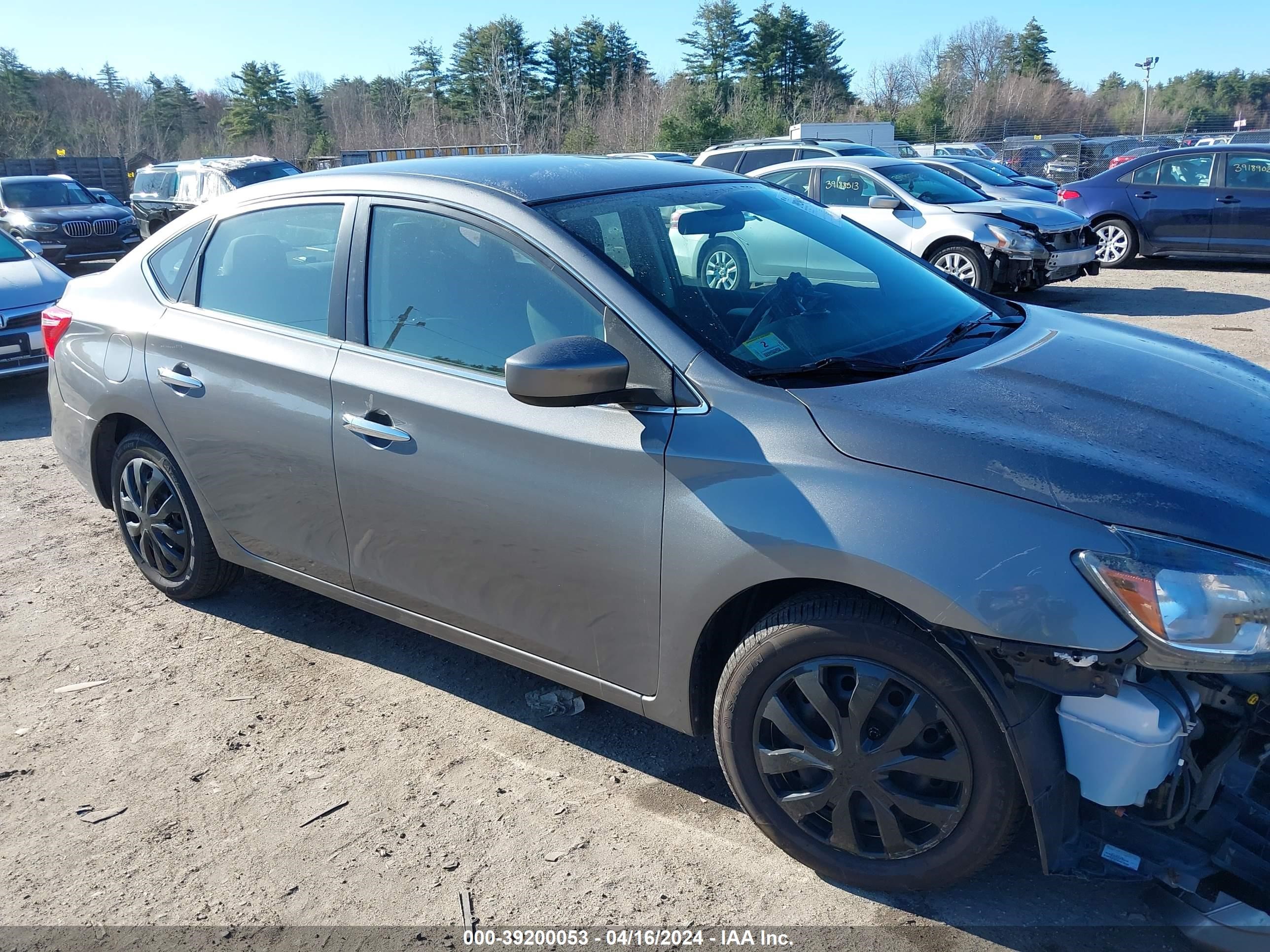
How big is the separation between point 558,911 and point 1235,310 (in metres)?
10.3

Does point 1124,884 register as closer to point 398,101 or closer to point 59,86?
point 398,101

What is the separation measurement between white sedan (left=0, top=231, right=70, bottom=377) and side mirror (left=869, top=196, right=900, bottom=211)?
25.3 ft

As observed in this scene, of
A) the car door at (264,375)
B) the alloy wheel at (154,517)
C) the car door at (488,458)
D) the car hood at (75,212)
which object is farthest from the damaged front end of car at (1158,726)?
the car hood at (75,212)

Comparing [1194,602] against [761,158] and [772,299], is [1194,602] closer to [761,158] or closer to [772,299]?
[772,299]

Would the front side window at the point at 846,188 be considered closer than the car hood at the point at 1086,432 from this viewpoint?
No

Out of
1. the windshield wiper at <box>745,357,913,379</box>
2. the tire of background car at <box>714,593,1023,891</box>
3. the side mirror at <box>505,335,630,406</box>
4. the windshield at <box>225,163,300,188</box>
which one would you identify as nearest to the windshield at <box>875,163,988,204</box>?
the windshield wiper at <box>745,357,913,379</box>

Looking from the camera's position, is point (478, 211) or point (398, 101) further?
point (398, 101)

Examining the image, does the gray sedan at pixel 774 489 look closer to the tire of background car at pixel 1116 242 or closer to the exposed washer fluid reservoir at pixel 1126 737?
the exposed washer fluid reservoir at pixel 1126 737

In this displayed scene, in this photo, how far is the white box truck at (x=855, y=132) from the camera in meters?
32.9

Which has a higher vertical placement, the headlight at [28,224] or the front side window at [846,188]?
the front side window at [846,188]

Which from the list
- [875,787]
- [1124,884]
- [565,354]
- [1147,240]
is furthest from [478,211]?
[1147,240]

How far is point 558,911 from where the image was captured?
8.42ft

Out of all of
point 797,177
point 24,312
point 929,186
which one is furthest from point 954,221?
point 24,312

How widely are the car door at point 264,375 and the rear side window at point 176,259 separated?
6 cm
